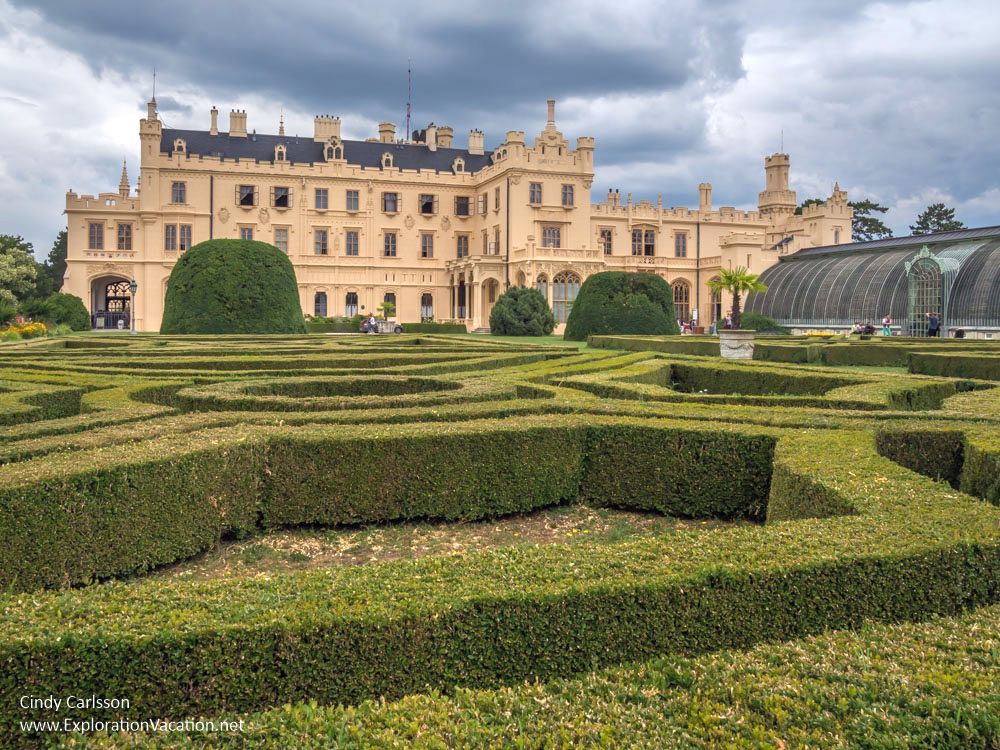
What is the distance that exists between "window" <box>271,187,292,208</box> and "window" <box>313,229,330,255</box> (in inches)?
99.0

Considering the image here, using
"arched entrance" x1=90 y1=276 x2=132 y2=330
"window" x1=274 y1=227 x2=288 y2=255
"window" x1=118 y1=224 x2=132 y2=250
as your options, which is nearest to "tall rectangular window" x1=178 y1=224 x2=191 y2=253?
"window" x1=118 y1=224 x2=132 y2=250

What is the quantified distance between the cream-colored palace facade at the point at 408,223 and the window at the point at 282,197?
0.42ft

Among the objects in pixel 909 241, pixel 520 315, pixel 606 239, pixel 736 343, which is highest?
pixel 606 239

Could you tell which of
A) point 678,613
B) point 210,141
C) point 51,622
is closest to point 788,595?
point 678,613

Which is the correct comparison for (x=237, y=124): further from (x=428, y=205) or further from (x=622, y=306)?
(x=622, y=306)

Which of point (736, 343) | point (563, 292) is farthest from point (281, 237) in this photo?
point (736, 343)

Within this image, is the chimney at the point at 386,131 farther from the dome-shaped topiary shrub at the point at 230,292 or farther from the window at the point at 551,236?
the dome-shaped topiary shrub at the point at 230,292

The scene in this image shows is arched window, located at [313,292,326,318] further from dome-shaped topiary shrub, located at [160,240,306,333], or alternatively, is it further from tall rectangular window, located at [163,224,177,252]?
dome-shaped topiary shrub, located at [160,240,306,333]

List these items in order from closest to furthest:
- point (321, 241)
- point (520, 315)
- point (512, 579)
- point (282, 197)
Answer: point (512, 579), point (520, 315), point (282, 197), point (321, 241)

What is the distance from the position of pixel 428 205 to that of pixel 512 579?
181ft

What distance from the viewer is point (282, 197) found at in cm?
5428

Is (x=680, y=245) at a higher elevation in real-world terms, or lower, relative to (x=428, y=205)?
lower

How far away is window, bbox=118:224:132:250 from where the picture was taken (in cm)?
5172

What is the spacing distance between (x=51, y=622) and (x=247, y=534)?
11.9 ft
